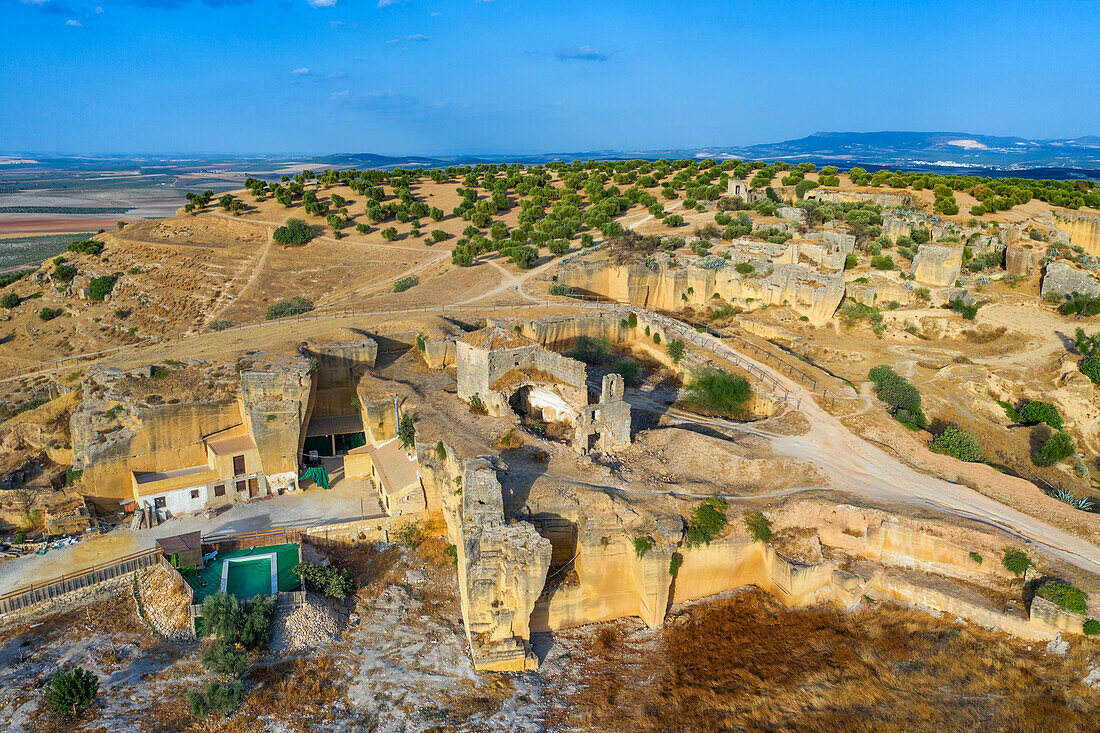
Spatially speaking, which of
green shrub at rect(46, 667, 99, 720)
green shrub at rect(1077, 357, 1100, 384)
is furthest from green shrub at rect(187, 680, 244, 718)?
green shrub at rect(1077, 357, 1100, 384)

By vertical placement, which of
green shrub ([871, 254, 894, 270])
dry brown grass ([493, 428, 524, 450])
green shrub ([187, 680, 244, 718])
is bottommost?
green shrub ([187, 680, 244, 718])

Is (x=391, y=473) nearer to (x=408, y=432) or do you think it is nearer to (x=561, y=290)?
(x=408, y=432)

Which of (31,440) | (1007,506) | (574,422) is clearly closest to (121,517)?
(31,440)

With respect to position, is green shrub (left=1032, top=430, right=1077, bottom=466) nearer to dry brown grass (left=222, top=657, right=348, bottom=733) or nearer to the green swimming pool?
dry brown grass (left=222, top=657, right=348, bottom=733)

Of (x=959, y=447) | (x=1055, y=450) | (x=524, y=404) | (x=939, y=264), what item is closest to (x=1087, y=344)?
(x=939, y=264)

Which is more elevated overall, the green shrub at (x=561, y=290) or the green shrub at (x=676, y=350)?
the green shrub at (x=561, y=290)

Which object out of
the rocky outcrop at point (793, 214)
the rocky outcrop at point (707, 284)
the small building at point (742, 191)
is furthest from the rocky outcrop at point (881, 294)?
the small building at point (742, 191)

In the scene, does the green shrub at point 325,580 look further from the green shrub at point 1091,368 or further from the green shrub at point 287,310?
the green shrub at point 1091,368
